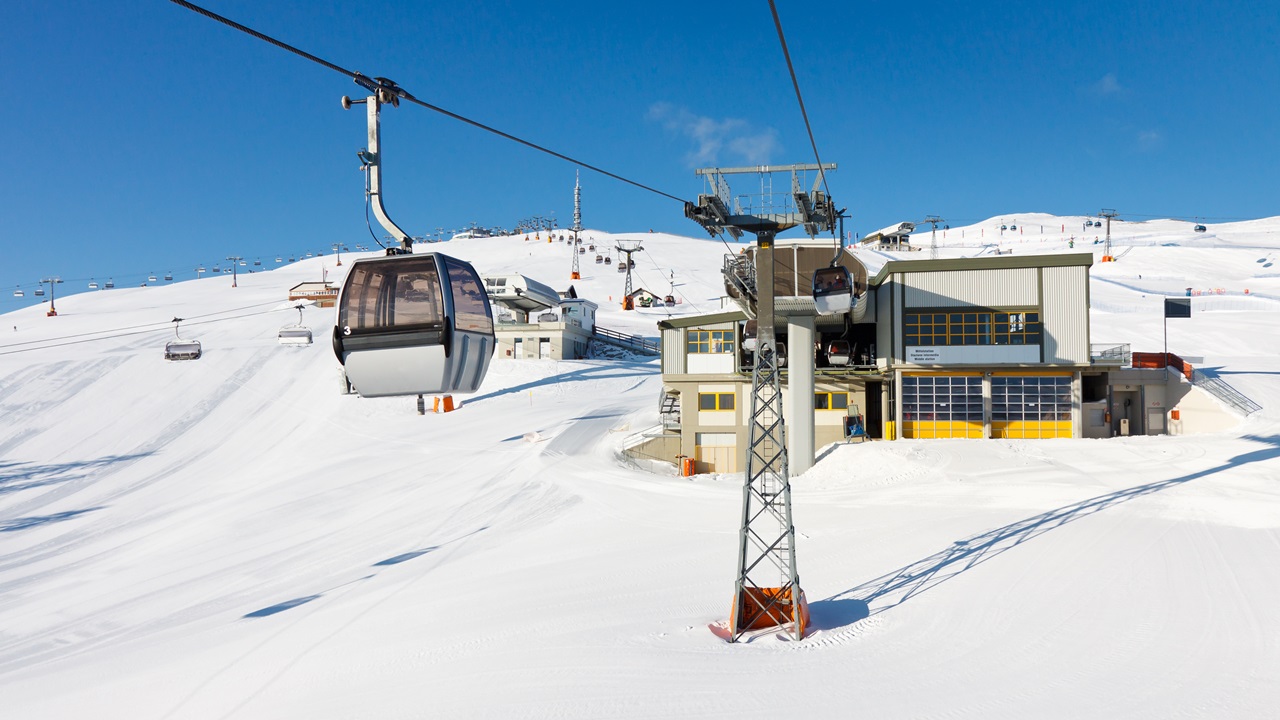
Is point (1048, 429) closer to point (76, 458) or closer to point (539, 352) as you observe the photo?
point (539, 352)

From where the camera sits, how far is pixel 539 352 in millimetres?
51594

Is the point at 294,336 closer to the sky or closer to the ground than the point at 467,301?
closer to the sky

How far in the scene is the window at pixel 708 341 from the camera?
111 feet

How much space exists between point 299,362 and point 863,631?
46361mm

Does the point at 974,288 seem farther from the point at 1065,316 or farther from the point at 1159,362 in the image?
the point at 1159,362

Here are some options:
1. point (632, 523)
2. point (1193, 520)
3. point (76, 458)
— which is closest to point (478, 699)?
point (632, 523)

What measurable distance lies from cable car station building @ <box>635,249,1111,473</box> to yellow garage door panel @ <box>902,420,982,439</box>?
0.13 feet

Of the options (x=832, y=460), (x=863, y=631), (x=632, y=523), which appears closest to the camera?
(x=863, y=631)

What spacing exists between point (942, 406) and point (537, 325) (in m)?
28.5

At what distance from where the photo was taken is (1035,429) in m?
29.5

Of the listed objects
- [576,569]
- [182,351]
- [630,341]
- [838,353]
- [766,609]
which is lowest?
[576,569]

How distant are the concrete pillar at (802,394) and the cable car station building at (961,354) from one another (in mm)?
300

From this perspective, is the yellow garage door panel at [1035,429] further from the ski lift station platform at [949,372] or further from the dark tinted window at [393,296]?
the dark tinted window at [393,296]

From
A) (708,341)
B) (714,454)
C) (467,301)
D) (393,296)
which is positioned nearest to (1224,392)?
(714,454)
